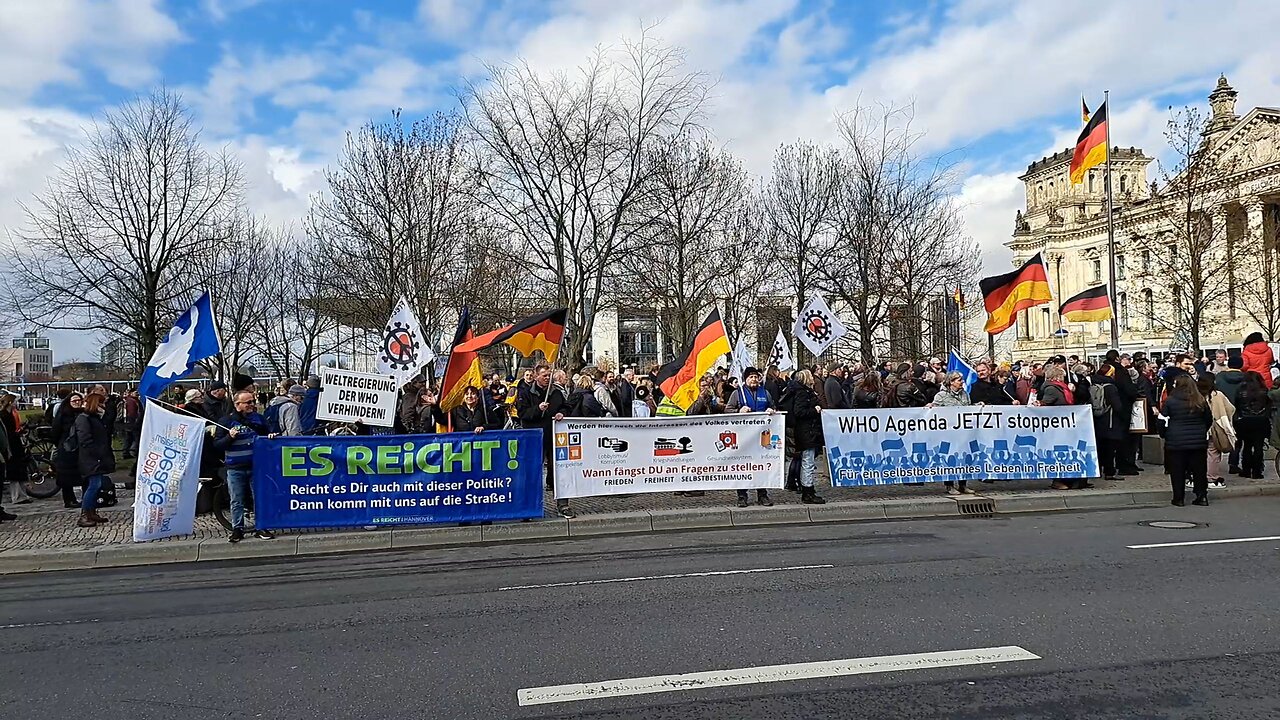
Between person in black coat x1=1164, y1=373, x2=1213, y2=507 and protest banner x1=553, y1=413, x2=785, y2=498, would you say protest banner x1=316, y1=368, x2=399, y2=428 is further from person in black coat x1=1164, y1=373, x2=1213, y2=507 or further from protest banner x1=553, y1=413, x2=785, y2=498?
person in black coat x1=1164, y1=373, x2=1213, y2=507

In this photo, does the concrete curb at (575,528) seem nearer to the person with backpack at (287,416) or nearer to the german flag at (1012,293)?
the person with backpack at (287,416)

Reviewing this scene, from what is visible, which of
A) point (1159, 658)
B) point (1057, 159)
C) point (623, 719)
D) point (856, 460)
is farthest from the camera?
point (1057, 159)

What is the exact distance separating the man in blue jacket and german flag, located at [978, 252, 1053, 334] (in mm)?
12588

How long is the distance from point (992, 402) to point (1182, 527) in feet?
10.8

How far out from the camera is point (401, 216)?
86.8 ft

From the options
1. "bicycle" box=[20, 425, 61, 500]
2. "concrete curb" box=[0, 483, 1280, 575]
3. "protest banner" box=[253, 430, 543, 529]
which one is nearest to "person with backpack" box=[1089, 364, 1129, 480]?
"concrete curb" box=[0, 483, 1280, 575]

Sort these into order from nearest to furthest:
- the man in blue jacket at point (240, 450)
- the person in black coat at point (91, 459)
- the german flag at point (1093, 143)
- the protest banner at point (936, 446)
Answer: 1. the man in blue jacket at point (240, 450)
2. the person in black coat at point (91, 459)
3. the protest banner at point (936, 446)
4. the german flag at point (1093, 143)

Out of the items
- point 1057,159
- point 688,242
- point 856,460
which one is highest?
point 1057,159

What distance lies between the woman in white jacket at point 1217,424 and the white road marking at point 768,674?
8.41m

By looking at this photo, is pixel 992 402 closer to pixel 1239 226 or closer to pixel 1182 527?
pixel 1182 527

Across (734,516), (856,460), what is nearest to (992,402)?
(856,460)

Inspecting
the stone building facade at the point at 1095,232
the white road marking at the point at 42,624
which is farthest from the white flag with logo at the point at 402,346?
the stone building facade at the point at 1095,232

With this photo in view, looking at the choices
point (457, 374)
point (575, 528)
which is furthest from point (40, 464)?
point (575, 528)

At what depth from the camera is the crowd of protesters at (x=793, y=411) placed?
1125 cm
